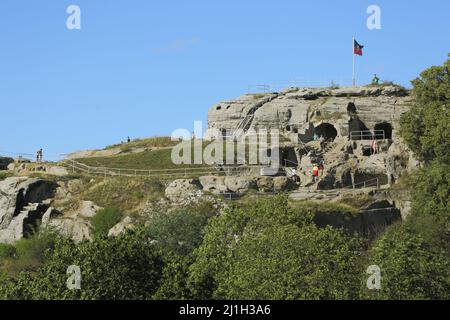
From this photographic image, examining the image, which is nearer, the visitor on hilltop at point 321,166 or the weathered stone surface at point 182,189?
the weathered stone surface at point 182,189

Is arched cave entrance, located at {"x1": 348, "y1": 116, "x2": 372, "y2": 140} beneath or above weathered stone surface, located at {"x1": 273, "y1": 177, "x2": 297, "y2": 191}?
above

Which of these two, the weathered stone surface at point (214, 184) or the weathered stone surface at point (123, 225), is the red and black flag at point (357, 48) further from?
the weathered stone surface at point (123, 225)

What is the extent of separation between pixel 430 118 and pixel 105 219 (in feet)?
87.9

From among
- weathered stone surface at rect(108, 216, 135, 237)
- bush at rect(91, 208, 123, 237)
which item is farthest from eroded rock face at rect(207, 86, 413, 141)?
weathered stone surface at rect(108, 216, 135, 237)

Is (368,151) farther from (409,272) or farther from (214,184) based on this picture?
(409,272)

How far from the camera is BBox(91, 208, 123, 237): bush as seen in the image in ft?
289

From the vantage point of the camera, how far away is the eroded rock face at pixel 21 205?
92.8 metres

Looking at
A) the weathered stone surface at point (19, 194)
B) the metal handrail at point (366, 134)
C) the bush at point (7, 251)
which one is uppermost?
the metal handrail at point (366, 134)

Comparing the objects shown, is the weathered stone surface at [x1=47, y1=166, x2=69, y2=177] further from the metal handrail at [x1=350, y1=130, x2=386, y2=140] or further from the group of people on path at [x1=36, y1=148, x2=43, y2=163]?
the metal handrail at [x1=350, y1=130, x2=386, y2=140]

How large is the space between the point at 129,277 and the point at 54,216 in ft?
101

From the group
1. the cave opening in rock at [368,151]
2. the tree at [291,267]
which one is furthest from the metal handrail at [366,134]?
the tree at [291,267]

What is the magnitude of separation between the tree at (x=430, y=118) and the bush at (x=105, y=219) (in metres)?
24.1

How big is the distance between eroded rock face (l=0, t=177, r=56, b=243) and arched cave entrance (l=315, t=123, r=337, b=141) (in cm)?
2652
